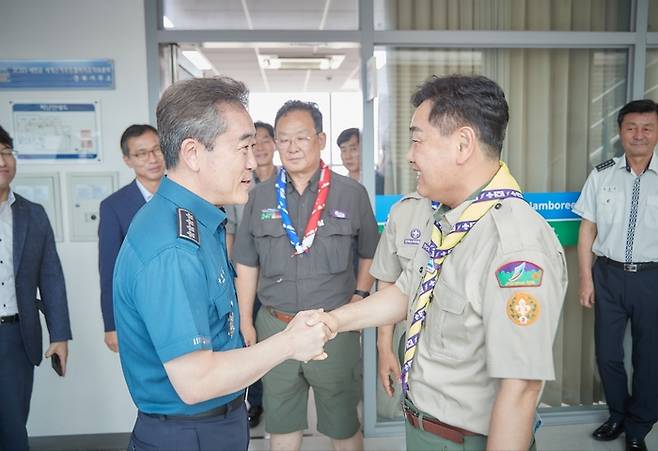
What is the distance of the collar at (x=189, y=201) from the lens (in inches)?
53.0

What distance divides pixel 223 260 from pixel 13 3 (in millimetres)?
2408

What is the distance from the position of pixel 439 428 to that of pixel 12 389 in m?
1.87

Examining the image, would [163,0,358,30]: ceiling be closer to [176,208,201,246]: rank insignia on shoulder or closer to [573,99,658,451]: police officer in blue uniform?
[573,99,658,451]: police officer in blue uniform

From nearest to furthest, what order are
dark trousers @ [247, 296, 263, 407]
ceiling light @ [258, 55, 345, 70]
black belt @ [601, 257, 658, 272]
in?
black belt @ [601, 257, 658, 272], dark trousers @ [247, 296, 263, 407], ceiling light @ [258, 55, 345, 70]

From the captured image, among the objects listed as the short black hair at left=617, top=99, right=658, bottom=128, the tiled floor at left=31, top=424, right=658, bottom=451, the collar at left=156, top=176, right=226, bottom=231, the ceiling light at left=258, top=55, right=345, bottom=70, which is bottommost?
the tiled floor at left=31, top=424, right=658, bottom=451

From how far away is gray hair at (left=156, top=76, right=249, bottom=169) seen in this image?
4.35 ft

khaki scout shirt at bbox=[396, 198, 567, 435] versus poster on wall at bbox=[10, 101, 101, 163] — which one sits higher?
poster on wall at bbox=[10, 101, 101, 163]

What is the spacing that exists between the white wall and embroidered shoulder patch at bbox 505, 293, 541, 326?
2432 millimetres

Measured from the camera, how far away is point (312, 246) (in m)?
2.49

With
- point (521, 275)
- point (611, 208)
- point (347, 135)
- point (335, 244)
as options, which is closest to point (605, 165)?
point (611, 208)

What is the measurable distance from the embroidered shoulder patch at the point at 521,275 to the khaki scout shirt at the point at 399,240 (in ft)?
3.07

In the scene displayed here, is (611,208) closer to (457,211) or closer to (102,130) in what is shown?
(457,211)

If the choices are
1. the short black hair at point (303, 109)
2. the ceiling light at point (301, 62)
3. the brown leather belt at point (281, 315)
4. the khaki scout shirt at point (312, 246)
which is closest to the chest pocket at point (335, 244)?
the khaki scout shirt at point (312, 246)

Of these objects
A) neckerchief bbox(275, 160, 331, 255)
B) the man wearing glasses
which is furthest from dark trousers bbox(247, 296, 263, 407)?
neckerchief bbox(275, 160, 331, 255)
